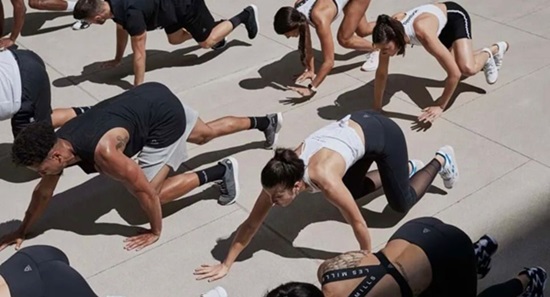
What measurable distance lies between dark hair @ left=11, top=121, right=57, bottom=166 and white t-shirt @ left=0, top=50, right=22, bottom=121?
1.08 m

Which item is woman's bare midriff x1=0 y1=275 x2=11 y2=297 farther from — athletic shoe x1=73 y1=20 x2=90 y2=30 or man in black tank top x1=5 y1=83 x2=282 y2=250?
athletic shoe x1=73 y1=20 x2=90 y2=30

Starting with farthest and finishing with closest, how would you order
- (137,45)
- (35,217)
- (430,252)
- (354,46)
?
(354,46) → (137,45) → (35,217) → (430,252)

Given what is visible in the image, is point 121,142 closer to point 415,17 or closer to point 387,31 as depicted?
point 387,31

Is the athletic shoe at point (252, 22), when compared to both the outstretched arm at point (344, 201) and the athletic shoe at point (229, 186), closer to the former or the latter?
the athletic shoe at point (229, 186)

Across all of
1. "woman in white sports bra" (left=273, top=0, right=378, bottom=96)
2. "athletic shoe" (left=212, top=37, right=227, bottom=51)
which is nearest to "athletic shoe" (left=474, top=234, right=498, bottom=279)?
"woman in white sports bra" (left=273, top=0, right=378, bottom=96)

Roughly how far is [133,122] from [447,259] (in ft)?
6.78

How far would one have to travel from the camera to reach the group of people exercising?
3.85 meters

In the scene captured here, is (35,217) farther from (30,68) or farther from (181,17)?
(181,17)

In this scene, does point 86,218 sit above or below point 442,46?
below

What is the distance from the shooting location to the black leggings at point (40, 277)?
3.66 m

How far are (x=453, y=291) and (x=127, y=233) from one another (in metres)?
2.29

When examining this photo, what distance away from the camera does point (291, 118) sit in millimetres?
6508

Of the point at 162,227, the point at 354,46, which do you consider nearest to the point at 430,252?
the point at 162,227

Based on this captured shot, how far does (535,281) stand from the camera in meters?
4.35
